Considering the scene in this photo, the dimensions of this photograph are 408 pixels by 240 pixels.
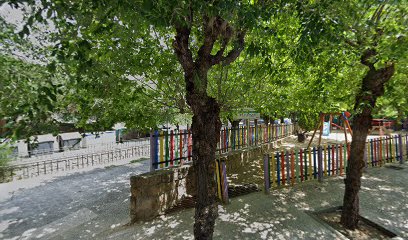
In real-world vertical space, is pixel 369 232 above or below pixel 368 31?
below

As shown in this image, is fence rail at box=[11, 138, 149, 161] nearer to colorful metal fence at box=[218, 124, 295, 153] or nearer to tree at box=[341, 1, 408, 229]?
colorful metal fence at box=[218, 124, 295, 153]

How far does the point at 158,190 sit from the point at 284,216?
333cm

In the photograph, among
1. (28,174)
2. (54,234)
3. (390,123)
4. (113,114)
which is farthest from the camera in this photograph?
(390,123)

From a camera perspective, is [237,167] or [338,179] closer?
[338,179]

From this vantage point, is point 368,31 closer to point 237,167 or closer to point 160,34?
point 160,34

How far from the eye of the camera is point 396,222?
5.30 meters

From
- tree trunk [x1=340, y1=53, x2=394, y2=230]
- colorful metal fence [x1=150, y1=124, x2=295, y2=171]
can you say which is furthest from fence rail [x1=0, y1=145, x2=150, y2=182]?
tree trunk [x1=340, y1=53, x2=394, y2=230]

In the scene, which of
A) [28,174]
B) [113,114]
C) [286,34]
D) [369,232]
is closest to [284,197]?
[369,232]

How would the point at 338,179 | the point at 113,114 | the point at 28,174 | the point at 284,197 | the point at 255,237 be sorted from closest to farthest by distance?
1. the point at 255,237
2. the point at 113,114
3. the point at 284,197
4. the point at 338,179
5. the point at 28,174

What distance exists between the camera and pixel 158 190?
6020mm

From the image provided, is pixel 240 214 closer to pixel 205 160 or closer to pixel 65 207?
pixel 205 160

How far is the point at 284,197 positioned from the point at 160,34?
6.08 meters

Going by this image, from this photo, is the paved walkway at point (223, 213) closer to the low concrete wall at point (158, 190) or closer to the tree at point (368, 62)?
the low concrete wall at point (158, 190)

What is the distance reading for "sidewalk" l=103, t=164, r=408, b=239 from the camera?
4.93 meters
